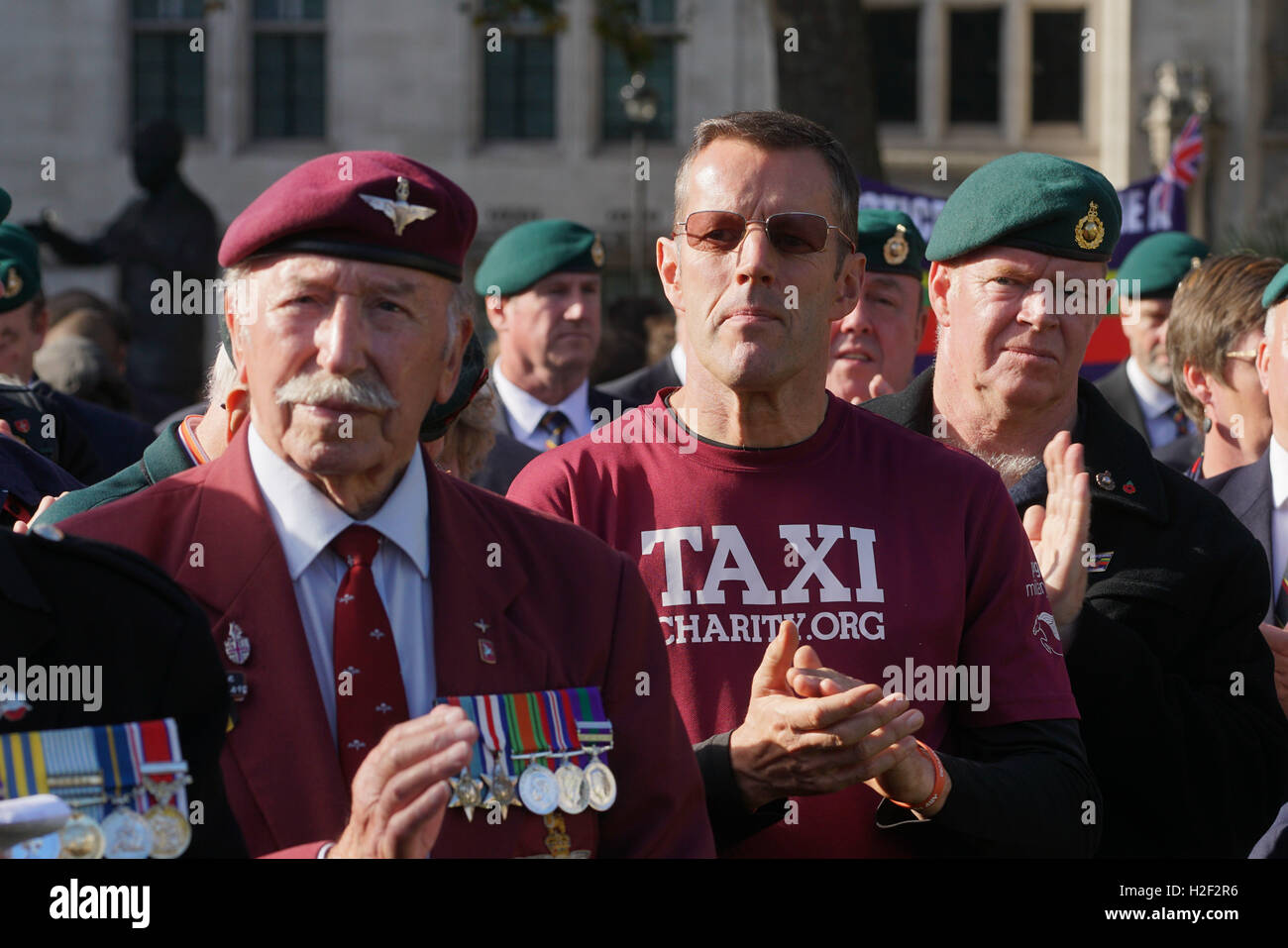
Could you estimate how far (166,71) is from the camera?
77.8 feet

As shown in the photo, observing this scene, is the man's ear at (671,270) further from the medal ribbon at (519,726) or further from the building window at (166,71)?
the building window at (166,71)

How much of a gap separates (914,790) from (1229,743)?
98 centimetres

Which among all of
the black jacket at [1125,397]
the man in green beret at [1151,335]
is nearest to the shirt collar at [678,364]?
the black jacket at [1125,397]

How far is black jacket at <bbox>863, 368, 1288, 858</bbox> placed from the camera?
3.94 meters

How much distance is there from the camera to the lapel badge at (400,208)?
293cm

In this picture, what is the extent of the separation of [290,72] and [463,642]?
21.8 meters

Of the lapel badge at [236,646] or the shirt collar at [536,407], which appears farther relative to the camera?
the shirt collar at [536,407]

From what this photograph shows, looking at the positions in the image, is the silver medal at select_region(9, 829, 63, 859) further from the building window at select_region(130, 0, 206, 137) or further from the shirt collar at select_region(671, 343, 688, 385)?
the building window at select_region(130, 0, 206, 137)

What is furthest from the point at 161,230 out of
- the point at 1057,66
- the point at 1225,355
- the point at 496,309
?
the point at 1057,66

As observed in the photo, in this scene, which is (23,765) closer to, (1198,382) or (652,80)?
(1198,382)

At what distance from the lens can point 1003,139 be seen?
958 inches

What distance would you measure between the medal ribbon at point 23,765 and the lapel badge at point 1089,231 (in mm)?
2673

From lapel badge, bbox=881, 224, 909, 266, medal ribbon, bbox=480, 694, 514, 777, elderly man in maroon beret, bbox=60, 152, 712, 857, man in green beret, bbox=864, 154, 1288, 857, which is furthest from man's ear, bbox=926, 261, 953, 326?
medal ribbon, bbox=480, 694, 514, 777

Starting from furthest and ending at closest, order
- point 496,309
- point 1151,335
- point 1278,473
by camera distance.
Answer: point 1151,335 → point 496,309 → point 1278,473
